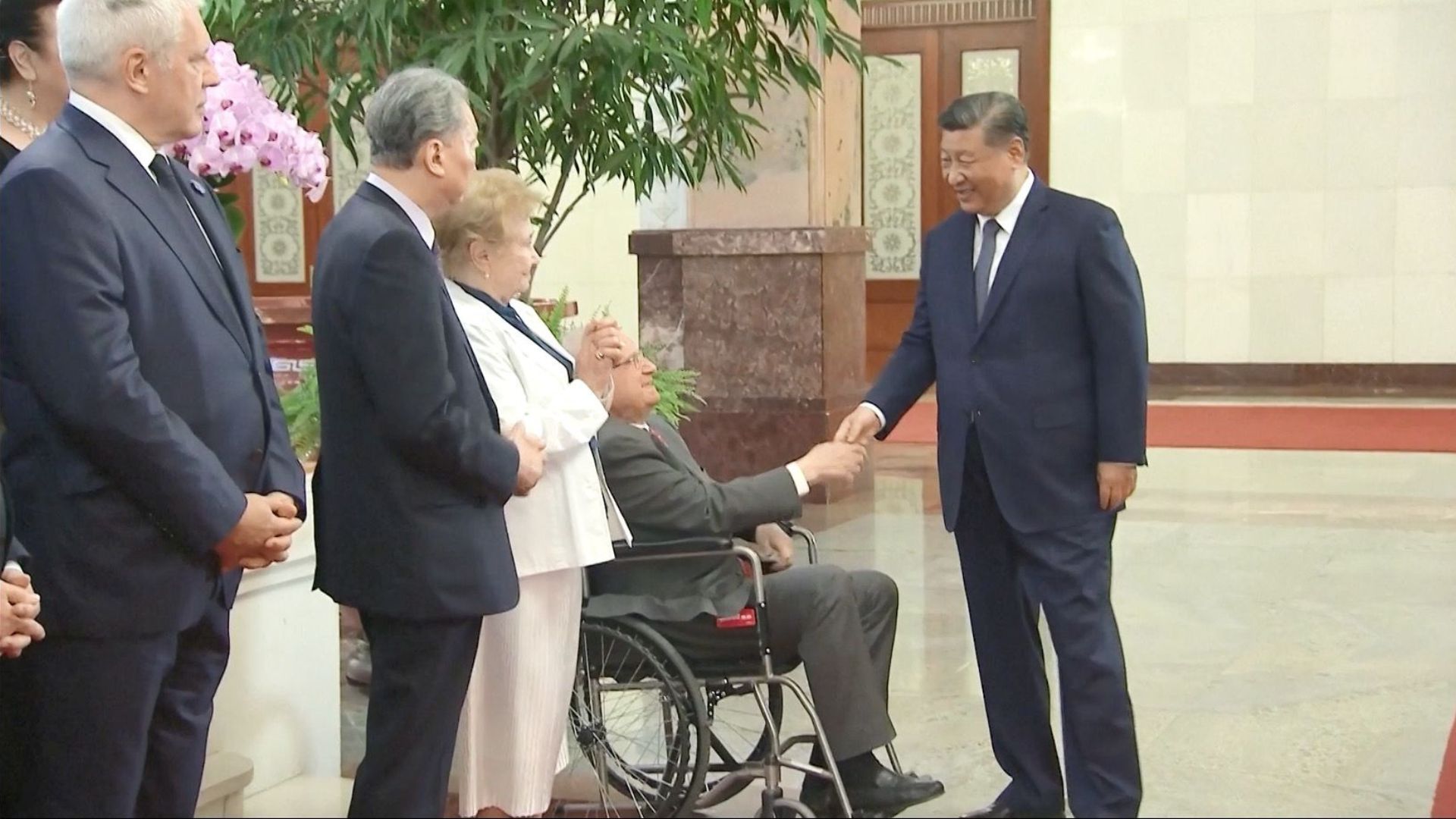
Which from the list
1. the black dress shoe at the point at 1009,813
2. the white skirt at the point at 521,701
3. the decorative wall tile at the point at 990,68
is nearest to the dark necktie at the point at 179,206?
the white skirt at the point at 521,701

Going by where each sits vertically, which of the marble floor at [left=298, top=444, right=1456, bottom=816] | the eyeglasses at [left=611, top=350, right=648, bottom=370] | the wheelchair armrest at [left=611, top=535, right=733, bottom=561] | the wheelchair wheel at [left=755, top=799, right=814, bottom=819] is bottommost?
the marble floor at [left=298, top=444, right=1456, bottom=816]

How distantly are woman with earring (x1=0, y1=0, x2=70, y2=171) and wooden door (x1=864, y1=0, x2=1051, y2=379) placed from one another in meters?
9.54

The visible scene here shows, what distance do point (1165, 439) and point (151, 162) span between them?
24.5 feet

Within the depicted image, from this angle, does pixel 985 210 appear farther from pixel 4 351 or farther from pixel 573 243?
pixel 573 243

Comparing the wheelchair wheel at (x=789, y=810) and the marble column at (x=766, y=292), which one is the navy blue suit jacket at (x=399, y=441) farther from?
the marble column at (x=766, y=292)

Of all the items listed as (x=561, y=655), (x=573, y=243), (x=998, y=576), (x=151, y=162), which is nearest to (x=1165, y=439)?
(x=573, y=243)

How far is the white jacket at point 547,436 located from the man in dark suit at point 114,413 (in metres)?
0.53

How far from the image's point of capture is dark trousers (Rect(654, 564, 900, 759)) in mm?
3299

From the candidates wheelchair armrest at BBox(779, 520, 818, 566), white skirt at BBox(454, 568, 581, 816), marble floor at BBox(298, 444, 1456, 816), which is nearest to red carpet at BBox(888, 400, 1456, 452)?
marble floor at BBox(298, 444, 1456, 816)

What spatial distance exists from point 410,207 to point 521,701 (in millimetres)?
868

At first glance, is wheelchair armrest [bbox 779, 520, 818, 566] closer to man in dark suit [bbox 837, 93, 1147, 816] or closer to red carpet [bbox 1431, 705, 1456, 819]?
man in dark suit [bbox 837, 93, 1147, 816]

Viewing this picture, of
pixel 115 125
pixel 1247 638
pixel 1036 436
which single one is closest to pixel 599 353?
pixel 1036 436

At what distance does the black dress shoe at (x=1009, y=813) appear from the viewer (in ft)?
10.9

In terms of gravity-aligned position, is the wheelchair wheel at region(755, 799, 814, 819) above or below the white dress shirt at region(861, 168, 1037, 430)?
below
